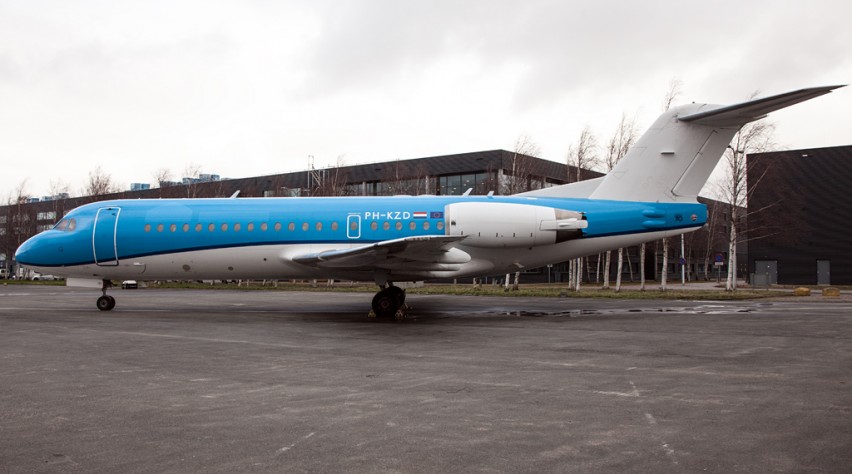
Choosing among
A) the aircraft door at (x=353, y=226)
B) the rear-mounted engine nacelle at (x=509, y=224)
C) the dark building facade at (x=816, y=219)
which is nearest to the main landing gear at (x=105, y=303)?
the aircraft door at (x=353, y=226)

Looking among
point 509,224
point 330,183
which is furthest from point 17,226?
point 509,224

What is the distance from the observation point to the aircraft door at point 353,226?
57.4 feet

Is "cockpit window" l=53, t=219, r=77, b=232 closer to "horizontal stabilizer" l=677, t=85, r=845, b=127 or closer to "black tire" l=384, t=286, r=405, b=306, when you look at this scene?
"black tire" l=384, t=286, r=405, b=306

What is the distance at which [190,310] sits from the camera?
20516mm

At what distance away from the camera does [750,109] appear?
15.8 m

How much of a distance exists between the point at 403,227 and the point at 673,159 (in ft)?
26.9

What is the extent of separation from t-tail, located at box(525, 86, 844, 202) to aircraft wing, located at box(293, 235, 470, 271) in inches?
216

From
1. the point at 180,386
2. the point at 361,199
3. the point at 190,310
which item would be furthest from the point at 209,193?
the point at 180,386

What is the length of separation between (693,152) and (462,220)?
7165 millimetres

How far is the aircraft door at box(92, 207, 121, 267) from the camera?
1836 cm

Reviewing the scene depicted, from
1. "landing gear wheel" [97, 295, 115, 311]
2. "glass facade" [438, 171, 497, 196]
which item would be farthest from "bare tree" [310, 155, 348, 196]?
"landing gear wheel" [97, 295, 115, 311]

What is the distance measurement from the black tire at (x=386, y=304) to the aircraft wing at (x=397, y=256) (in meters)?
0.94

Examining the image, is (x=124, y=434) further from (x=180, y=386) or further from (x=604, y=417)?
(x=604, y=417)

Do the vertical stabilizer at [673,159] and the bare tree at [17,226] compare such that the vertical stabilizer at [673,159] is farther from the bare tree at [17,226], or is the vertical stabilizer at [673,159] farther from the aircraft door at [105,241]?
the bare tree at [17,226]
